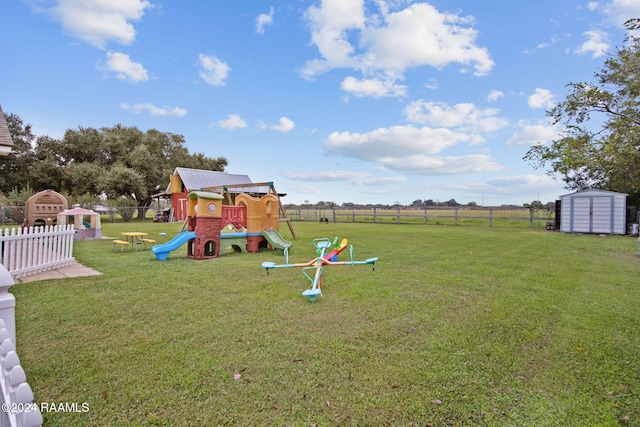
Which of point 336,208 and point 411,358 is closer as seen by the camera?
point 411,358

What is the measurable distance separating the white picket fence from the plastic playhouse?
1802 millimetres

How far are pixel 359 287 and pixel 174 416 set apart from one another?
12.0 ft

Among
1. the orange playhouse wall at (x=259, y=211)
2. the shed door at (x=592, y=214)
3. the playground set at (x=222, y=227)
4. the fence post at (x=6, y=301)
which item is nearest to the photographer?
the fence post at (x=6, y=301)

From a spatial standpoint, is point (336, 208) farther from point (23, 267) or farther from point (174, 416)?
point (174, 416)

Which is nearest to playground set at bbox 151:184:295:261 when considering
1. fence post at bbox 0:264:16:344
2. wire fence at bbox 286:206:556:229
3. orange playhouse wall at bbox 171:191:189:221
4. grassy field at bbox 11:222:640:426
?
grassy field at bbox 11:222:640:426

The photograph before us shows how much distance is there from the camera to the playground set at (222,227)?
27.7ft

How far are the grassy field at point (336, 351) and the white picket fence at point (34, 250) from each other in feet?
3.09

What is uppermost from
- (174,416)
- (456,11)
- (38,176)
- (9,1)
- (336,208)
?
(456,11)

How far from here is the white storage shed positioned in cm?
1634

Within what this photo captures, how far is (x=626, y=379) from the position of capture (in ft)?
8.52

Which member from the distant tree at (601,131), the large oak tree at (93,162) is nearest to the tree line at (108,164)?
the large oak tree at (93,162)

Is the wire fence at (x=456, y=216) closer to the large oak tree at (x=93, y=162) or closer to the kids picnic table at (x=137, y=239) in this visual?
the kids picnic table at (x=137, y=239)

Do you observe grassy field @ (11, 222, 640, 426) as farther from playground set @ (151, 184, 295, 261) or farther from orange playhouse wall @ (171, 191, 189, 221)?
orange playhouse wall @ (171, 191, 189, 221)

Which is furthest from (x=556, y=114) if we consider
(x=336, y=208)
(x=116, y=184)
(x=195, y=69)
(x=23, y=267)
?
(x=116, y=184)
